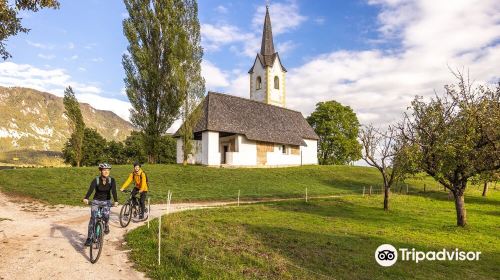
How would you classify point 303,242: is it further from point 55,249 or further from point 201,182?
point 201,182

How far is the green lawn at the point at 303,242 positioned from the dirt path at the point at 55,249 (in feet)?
2.05

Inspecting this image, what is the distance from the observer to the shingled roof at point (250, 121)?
39.9m

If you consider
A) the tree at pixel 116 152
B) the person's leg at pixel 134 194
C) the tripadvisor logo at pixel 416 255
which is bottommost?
the tripadvisor logo at pixel 416 255

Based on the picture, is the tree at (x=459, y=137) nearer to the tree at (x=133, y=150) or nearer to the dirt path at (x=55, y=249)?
the dirt path at (x=55, y=249)

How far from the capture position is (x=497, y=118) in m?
14.8

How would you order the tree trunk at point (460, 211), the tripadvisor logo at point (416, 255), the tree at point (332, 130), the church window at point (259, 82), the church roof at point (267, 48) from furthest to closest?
the tree at point (332, 130) → the church window at point (259, 82) → the church roof at point (267, 48) → the tree trunk at point (460, 211) → the tripadvisor logo at point (416, 255)

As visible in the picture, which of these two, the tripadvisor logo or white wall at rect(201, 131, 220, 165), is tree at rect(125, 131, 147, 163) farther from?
the tripadvisor logo

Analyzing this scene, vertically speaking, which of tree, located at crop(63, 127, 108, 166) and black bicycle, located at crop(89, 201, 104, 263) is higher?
tree, located at crop(63, 127, 108, 166)

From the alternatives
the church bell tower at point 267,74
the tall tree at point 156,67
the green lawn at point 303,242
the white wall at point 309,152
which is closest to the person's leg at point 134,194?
the green lawn at point 303,242

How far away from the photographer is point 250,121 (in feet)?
143

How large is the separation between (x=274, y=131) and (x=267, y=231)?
1236 inches

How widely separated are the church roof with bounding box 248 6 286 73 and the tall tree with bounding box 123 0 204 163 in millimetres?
22542

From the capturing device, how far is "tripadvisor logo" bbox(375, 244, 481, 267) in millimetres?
11992

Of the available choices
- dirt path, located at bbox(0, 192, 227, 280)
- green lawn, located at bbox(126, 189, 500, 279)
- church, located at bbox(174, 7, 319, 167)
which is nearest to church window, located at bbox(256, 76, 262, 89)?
church, located at bbox(174, 7, 319, 167)
